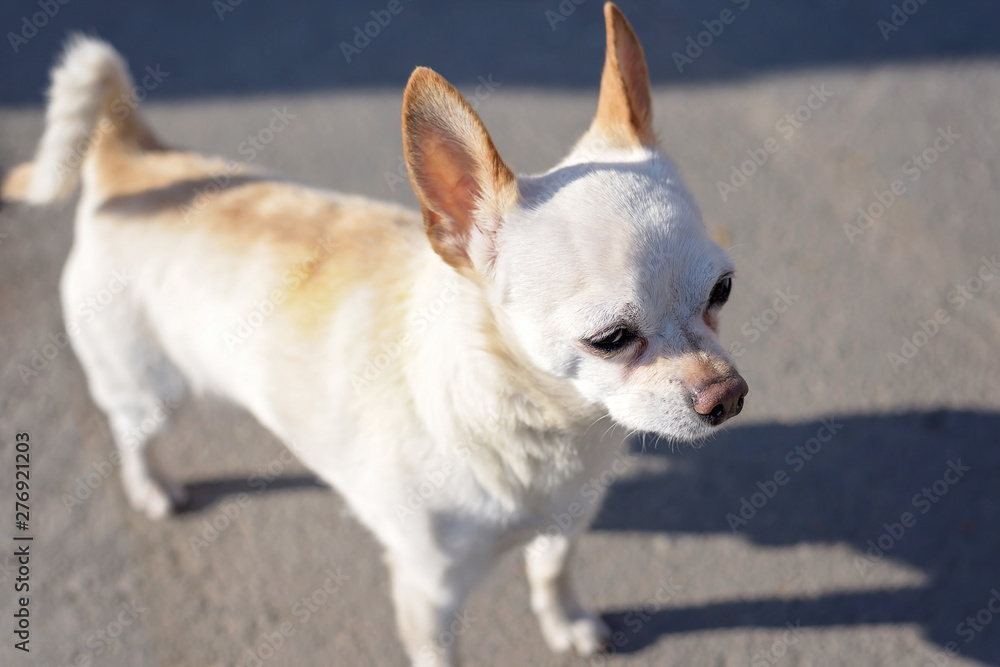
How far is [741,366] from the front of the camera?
322 cm

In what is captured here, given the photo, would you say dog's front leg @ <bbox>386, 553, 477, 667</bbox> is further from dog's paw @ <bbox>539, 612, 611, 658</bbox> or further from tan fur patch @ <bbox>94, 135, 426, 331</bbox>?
tan fur patch @ <bbox>94, 135, 426, 331</bbox>

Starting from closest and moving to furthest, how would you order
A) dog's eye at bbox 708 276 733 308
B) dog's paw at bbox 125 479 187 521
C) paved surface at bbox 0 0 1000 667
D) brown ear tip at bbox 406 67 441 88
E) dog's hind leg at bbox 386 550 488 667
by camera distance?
1. brown ear tip at bbox 406 67 441 88
2. dog's eye at bbox 708 276 733 308
3. dog's hind leg at bbox 386 550 488 667
4. paved surface at bbox 0 0 1000 667
5. dog's paw at bbox 125 479 187 521

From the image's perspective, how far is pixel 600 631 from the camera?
2674 millimetres

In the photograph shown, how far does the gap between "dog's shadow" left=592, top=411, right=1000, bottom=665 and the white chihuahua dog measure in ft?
1.62

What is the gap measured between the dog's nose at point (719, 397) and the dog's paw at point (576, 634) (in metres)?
1.32

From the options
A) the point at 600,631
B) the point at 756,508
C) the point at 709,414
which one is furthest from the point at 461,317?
the point at 756,508

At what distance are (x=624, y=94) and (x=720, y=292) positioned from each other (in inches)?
21.1

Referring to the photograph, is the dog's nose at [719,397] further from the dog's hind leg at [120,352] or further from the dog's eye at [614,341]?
the dog's hind leg at [120,352]

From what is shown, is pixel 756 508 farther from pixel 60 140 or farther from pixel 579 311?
pixel 60 140

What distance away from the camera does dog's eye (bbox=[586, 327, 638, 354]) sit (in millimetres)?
1613

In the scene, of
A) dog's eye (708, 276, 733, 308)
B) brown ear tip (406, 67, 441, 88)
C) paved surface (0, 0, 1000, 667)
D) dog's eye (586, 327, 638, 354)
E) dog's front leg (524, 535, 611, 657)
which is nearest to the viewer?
brown ear tip (406, 67, 441, 88)

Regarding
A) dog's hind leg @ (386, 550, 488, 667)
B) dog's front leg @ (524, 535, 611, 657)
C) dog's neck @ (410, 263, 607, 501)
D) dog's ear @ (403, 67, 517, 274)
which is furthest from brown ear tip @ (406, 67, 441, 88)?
dog's front leg @ (524, 535, 611, 657)

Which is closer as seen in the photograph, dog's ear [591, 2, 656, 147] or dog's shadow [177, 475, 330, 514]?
dog's ear [591, 2, 656, 147]

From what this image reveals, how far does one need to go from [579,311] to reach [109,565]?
93.1 inches
